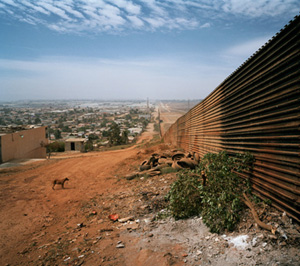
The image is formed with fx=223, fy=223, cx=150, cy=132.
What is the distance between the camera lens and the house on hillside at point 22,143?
663 inches

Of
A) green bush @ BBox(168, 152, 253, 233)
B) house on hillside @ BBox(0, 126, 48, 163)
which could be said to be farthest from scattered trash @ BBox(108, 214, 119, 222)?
house on hillside @ BBox(0, 126, 48, 163)

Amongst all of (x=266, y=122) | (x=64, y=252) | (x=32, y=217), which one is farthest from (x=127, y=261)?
(x=32, y=217)

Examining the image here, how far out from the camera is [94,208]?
5.89 meters

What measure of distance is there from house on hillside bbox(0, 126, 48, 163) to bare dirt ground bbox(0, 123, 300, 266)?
34.0 ft

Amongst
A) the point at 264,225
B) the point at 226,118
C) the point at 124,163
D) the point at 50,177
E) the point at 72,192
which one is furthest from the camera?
the point at 124,163

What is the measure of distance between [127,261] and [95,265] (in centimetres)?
49

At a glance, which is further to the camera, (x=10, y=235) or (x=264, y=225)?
(x=10, y=235)

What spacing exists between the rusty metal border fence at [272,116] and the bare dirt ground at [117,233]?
1.58ft

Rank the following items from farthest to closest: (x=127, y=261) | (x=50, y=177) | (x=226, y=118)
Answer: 1. (x=50, y=177)
2. (x=226, y=118)
3. (x=127, y=261)

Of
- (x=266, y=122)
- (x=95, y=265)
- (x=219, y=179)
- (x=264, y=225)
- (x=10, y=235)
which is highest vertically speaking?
(x=266, y=122)

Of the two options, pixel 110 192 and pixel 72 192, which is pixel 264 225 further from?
pixel 72 192

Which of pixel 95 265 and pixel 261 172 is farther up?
pixel 261 172

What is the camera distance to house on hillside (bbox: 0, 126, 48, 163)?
16834 mm

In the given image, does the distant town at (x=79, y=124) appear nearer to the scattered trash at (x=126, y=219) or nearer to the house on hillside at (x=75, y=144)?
the house on hillside at (x=75, y=144)
